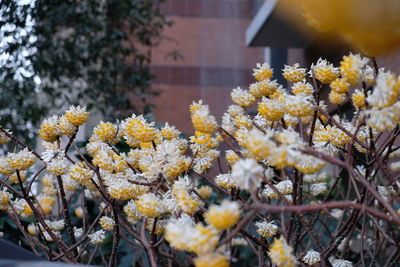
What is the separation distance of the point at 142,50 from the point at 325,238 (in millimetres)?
7811

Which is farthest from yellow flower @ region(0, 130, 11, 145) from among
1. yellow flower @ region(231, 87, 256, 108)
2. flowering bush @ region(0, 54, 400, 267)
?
yellow flower @ region(231, 87, 256, 108)

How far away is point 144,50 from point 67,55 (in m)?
3.76

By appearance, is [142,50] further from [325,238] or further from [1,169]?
[1,169]

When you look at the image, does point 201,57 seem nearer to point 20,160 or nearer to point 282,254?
point 20,160

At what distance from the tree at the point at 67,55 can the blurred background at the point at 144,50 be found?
0.5 inches

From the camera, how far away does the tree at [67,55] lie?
527cm

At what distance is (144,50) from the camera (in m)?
10.4

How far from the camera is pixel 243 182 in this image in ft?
3.14

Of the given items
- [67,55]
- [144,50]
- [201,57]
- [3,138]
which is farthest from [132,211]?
[201,57]

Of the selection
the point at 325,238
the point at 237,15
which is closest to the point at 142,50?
the point at 237,15

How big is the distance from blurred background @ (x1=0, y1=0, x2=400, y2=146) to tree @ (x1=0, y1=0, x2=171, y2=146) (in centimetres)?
1

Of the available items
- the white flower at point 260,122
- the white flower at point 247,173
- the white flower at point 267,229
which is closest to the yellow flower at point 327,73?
the white flower at point 260,122

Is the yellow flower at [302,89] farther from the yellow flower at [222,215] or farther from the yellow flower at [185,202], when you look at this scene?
the yellow flower at [222,215]

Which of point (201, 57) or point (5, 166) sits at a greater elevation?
point (5, 166)
